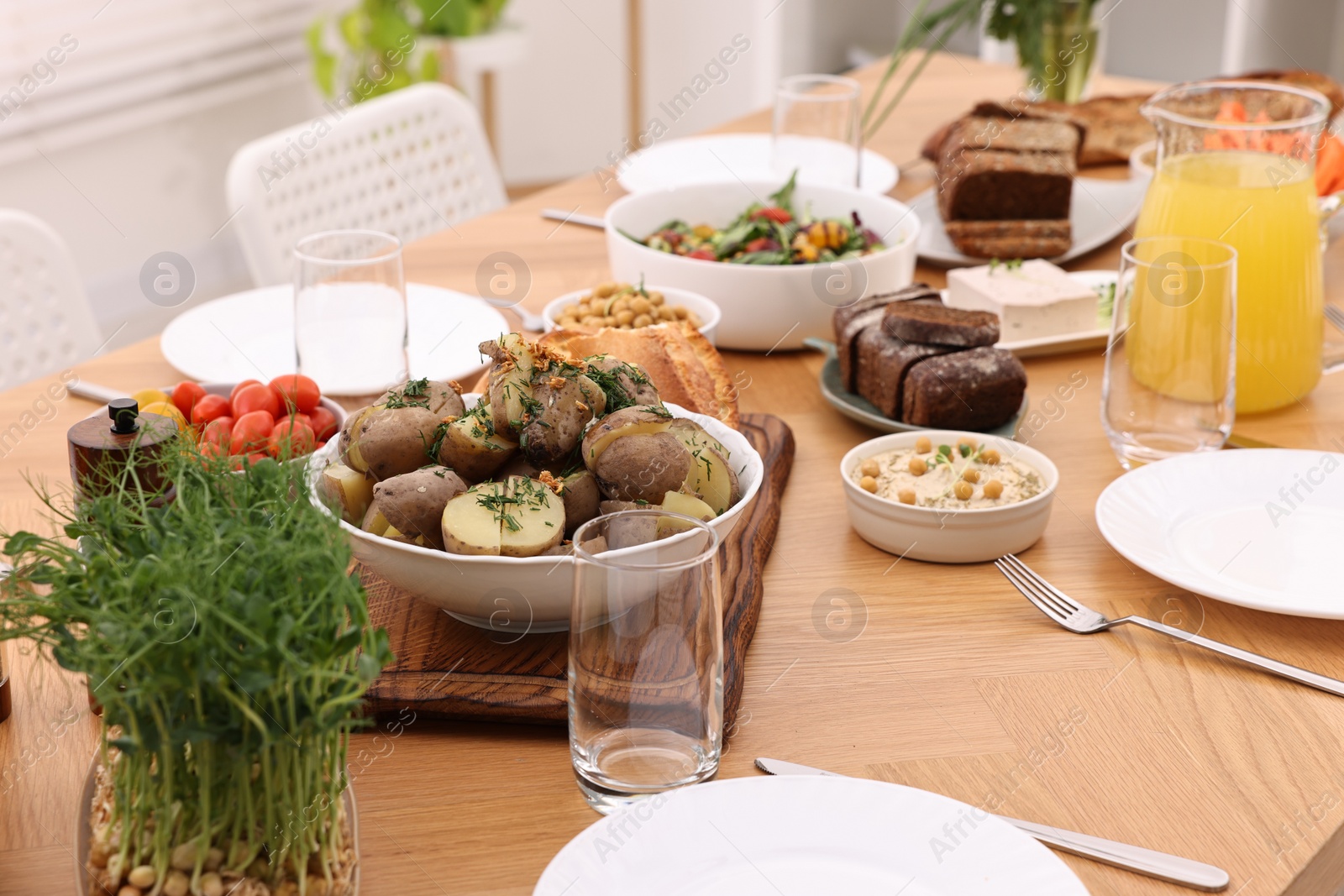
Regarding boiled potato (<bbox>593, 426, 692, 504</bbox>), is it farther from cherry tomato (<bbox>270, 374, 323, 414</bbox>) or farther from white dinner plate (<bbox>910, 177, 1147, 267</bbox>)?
white dinner plate (<bbox>910, 177, 1147, 267</bbox>)

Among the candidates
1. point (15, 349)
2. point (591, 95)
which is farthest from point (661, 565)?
point (591, 95)

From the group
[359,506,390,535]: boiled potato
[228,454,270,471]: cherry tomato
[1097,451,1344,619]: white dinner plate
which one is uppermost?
[228,454,270,471]: cherry tomato

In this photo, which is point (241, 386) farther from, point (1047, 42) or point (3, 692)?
point (1047, 42)

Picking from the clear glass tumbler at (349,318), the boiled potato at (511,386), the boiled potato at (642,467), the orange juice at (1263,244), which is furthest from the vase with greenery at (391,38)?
the boiled potato at (642,467)

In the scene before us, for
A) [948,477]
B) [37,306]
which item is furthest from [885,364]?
[37,306]

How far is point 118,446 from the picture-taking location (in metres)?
0.90

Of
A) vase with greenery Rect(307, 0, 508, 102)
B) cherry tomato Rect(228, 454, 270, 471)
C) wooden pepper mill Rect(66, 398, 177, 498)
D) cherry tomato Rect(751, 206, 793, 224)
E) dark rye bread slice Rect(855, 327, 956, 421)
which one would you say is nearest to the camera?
cherry tomato Rect(228, 454, 270, 471)

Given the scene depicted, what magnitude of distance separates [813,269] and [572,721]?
861mm

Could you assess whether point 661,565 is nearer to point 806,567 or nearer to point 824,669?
point 824,669

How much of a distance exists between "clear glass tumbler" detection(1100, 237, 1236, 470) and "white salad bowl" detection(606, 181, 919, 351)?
35 centimetres

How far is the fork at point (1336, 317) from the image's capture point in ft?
5.34

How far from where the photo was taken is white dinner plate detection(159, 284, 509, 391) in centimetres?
150

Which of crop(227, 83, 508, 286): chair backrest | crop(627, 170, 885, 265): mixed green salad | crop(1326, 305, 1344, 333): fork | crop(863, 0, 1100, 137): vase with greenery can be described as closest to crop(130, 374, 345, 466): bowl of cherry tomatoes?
crop(627, 170, 885, 265): mixed green salad

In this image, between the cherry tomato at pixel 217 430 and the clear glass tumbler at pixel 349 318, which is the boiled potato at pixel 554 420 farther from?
the clear glass tumbler at pixel 349 318
